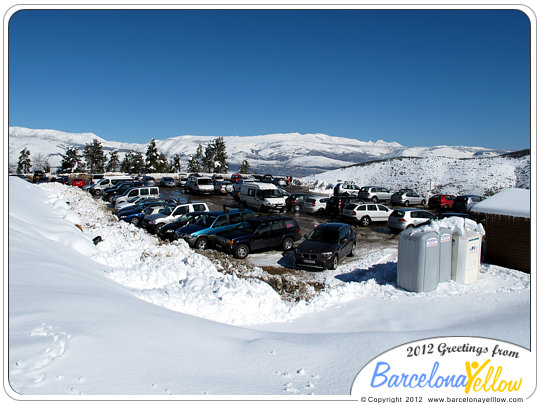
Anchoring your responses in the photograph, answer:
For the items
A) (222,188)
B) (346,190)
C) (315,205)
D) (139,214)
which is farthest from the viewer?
(222,188)

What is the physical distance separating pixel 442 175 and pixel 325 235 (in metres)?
47.1

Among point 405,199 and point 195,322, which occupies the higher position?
point 405,199

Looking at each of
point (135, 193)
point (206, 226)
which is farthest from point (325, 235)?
point (135, 193)

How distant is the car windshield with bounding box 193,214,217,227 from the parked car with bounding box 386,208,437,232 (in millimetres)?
10078

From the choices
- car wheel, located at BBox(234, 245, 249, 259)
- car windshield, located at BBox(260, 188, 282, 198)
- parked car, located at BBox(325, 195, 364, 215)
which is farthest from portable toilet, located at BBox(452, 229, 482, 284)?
car windshield, located at BBox(260, 188, 282, 198)

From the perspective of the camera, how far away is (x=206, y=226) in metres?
16.3

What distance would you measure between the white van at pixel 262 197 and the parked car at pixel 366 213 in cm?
618

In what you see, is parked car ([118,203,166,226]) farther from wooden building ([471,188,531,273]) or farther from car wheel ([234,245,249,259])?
wooden building ([471,188,531,273])

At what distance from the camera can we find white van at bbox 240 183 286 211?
2709 cm

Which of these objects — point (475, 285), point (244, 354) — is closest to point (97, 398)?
point (244, 354)

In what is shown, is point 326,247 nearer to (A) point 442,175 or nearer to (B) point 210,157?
(A) point 442,175

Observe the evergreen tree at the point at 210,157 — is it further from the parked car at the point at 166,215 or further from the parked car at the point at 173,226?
the parked car at the point at 173,226

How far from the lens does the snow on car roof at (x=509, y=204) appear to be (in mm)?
10844

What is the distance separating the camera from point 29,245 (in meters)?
8.20
